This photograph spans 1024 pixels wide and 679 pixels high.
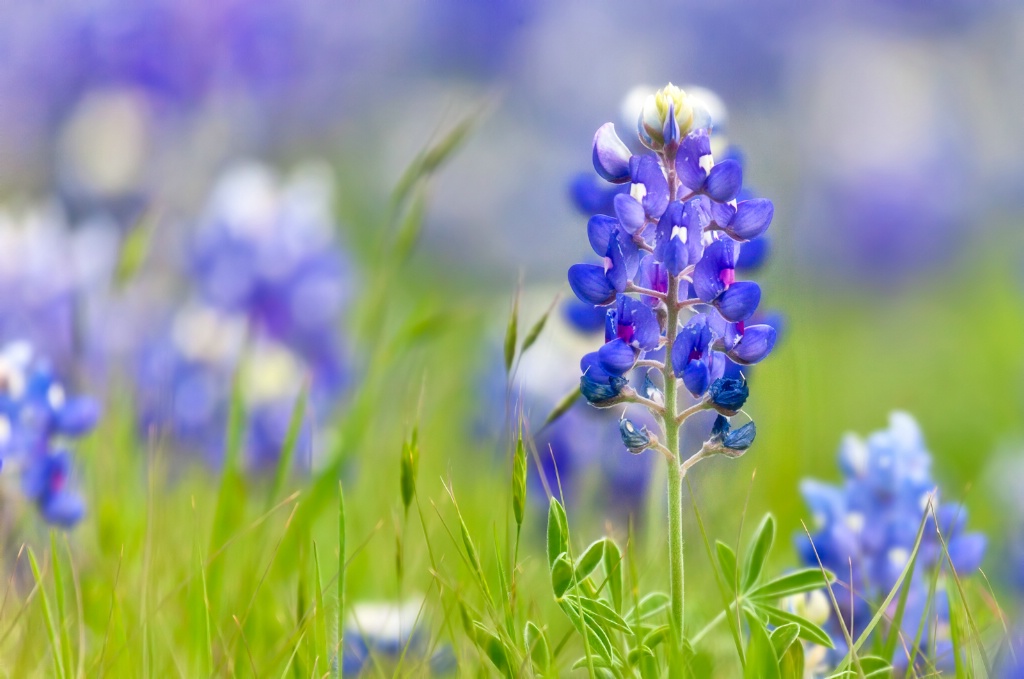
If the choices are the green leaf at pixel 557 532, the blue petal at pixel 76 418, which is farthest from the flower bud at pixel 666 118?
the blue petal at pixel 76 418

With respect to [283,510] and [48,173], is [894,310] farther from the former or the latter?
[283,510]

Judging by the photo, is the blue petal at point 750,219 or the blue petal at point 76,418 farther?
the blue petal at point 76,418

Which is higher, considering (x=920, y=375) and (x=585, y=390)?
(x=920, y=375)

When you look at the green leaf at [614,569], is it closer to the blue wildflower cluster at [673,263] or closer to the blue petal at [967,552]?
the blue wildflower cluster at [673,263]

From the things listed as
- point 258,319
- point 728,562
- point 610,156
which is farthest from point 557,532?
point 258,319

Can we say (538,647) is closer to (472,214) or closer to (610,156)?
(610,156)

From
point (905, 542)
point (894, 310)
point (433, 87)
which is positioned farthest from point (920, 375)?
point (433, 87)

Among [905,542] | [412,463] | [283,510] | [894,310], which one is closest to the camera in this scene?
[412,463]

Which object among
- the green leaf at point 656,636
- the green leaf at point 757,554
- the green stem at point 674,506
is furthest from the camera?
the green leaf at point 757,554
